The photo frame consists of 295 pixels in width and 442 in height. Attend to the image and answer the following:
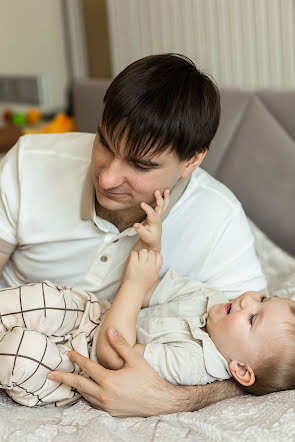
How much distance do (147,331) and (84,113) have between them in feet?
4.22

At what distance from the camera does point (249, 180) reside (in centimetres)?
218

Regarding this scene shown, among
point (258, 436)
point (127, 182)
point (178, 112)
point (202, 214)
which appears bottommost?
point (258, 436)

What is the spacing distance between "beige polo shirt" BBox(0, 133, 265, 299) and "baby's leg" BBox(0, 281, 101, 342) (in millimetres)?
175

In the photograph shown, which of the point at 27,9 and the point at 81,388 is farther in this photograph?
the point at 27,9

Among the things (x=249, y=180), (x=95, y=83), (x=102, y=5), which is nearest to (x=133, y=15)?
(x=102, y=5)

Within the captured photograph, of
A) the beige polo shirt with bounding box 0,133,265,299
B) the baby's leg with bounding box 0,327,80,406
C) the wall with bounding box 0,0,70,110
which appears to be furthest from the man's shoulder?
the wall with bounding box 0,0,70,110

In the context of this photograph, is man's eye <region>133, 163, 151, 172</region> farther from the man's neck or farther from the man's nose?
the man's neck

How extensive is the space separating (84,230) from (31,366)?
0.47 meters

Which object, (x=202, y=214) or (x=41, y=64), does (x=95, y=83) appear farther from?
(x=41, y=64)

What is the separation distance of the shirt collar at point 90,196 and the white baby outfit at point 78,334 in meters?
0.21

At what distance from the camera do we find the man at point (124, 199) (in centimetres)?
146

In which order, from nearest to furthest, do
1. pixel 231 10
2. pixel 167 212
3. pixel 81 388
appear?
pixel 81 388 → pixel 167 212 → pixel 231 10

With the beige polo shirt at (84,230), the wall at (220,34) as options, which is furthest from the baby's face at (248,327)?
the wall at (220,34)

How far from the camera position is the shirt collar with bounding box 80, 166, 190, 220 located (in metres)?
1.69
